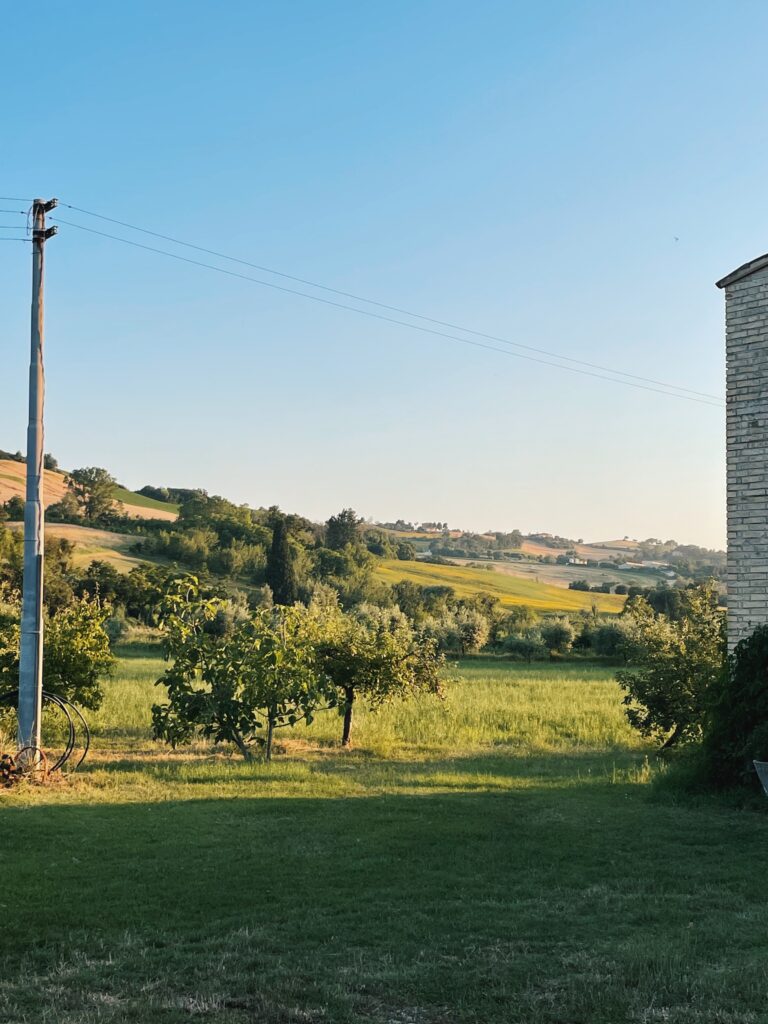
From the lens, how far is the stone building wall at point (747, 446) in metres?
13.7

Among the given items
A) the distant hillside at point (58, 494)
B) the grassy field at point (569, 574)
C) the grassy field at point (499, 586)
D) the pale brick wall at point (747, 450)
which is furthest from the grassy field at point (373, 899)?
the grassy field at point (569, 574)

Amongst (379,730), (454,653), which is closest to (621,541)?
(454,653)

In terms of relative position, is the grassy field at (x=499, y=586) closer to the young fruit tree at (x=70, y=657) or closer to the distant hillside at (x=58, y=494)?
the distant hillside at (x=58, y=494)

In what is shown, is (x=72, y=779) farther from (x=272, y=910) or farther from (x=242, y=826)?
(x=272, y=910)

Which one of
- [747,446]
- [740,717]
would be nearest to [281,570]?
[747,446]

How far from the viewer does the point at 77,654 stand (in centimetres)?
1750

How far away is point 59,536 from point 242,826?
74861 mm

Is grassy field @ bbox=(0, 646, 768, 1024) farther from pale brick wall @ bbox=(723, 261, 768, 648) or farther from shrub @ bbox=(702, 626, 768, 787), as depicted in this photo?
pale brick wall @ bbox=(723, 261, 768, 648)

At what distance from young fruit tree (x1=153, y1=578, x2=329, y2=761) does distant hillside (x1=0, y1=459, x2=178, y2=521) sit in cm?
7184

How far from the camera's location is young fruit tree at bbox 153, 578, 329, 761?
1700cm

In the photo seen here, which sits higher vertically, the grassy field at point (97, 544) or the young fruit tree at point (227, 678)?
the grassy field at point (97, 544)

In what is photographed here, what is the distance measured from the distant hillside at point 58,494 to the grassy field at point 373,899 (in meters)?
76.9

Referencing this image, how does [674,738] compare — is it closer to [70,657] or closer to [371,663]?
[371,663]

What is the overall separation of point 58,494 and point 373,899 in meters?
100
